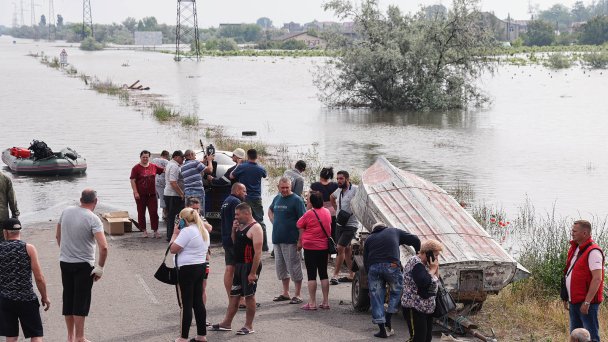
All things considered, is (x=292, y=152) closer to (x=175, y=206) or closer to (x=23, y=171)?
(x=23, y=171)

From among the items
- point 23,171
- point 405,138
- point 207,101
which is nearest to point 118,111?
point 207,101

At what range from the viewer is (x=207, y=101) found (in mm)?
64250

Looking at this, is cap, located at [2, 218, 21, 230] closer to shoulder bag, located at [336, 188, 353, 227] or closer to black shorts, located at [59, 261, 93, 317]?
black shorts, located at [59, 261, 93, 317]

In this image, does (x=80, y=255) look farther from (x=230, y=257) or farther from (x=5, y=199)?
(x=5, y=199)

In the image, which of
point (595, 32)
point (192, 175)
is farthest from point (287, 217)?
point (595, 32)

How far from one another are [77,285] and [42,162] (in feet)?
56.7

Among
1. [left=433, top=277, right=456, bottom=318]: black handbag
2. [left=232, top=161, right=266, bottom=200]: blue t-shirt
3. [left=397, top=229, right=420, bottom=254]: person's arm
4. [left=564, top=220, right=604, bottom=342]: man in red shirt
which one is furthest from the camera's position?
[left=232, top=161, right=266, bottom=200]: blue t-shirt

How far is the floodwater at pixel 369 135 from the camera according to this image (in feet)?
86.8

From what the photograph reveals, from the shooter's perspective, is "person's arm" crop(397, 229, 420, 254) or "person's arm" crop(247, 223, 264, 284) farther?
"person's arm" crop(397, 229, 420, 254)

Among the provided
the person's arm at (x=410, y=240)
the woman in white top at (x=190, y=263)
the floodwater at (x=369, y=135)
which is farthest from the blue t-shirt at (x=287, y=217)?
the floodwater at (x=369, y=135)

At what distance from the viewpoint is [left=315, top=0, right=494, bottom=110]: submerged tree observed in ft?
164

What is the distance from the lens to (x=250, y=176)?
1480cm

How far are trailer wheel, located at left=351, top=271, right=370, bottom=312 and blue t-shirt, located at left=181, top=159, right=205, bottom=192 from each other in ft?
14.4

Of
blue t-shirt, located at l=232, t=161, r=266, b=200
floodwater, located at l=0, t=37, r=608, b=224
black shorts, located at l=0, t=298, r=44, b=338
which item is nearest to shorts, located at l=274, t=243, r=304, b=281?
blue t-shirt, located at l=232, t=161, r=266, b=200
